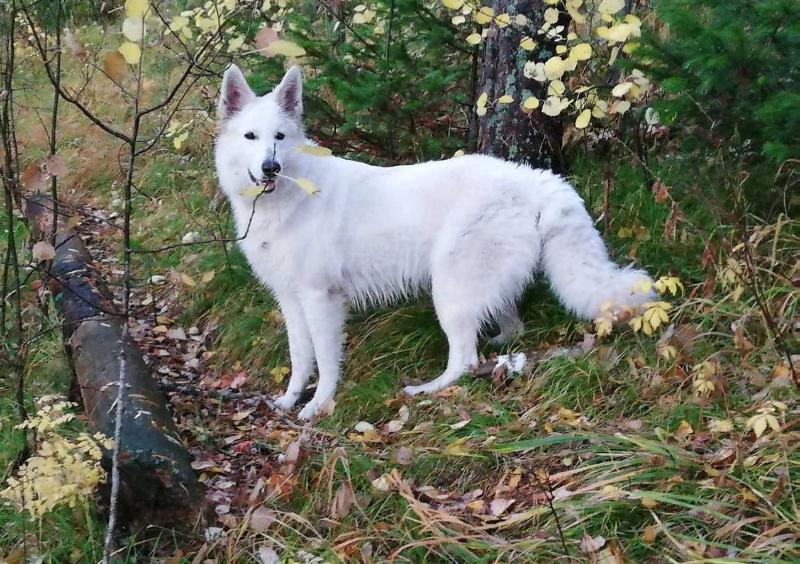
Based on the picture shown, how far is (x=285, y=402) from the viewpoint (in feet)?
13.3

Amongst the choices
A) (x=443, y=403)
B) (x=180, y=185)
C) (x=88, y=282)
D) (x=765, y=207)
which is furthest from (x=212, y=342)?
(x=765, y=207)

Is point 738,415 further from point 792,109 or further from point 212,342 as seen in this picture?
point 212,342

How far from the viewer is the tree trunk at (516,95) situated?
13.8 feet

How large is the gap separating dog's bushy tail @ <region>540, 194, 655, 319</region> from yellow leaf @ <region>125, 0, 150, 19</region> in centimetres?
229

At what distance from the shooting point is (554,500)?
252 centimetres

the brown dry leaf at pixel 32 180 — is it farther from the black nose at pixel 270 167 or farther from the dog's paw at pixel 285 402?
the dog's paw at pixel 285 402

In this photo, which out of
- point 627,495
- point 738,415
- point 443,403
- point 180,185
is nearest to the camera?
point 627,495

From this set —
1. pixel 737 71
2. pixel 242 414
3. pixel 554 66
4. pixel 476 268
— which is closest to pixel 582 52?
pixel 554 66

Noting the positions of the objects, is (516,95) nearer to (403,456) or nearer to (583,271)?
(583,271)

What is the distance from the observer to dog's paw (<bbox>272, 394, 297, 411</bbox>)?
4023 mm

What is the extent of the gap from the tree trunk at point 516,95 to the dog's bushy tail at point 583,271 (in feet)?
3.03

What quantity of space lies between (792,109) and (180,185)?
5.26 meters

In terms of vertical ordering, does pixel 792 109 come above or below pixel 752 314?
above

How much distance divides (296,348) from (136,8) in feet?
8.21
